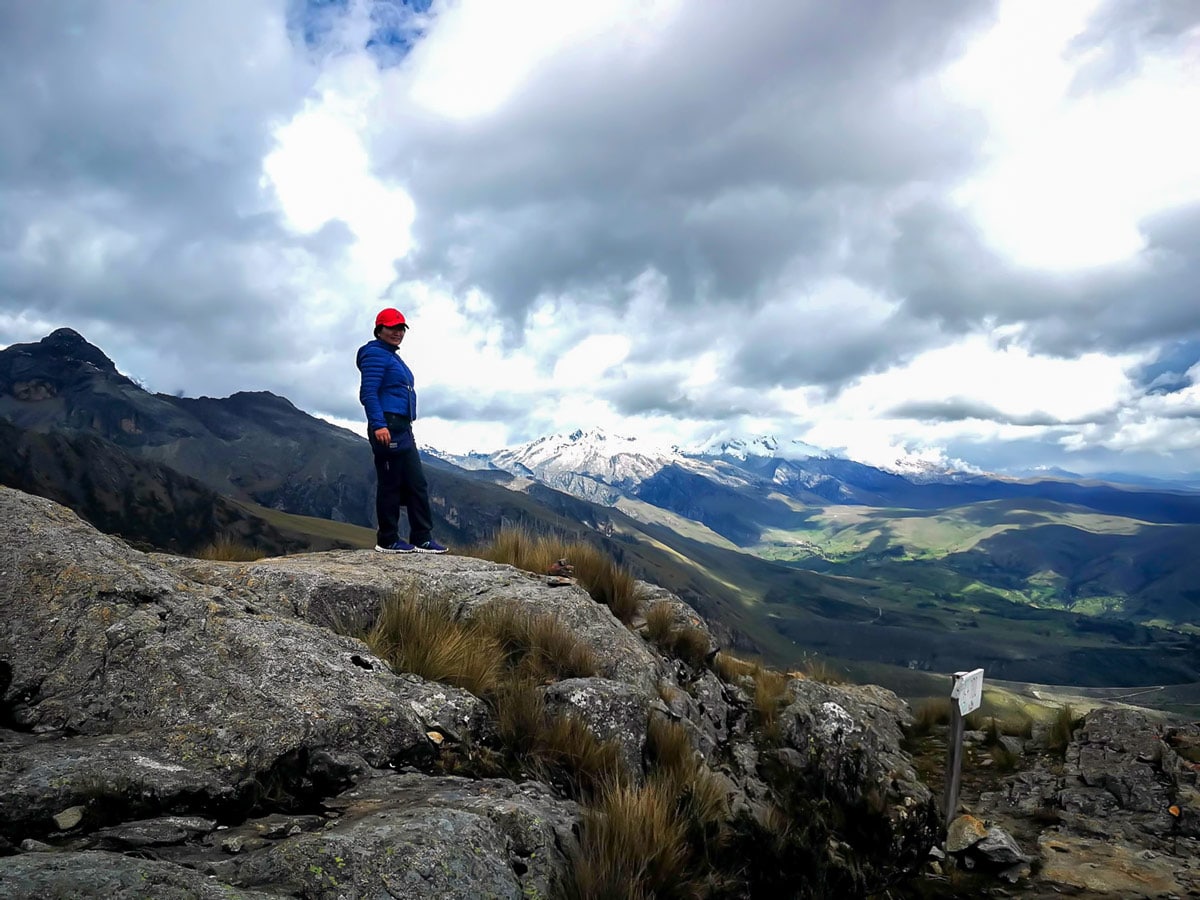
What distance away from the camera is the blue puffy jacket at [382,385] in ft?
36.3

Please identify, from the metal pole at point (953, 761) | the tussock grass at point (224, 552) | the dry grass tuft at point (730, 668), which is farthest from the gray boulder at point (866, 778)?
the tussock grass at point (224, 552)

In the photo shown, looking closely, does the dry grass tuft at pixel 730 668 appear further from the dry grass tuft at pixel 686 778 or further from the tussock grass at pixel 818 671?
the dry grass tuft at pixel 686 778

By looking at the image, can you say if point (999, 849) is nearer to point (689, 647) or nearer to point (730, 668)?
point (689, 647)

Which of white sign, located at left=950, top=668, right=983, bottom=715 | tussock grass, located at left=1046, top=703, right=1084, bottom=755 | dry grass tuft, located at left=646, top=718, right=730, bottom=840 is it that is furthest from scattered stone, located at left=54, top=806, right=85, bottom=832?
tussock grass, located at left=1046, top=703, right=1084, bottom=755

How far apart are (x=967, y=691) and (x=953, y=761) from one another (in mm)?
987

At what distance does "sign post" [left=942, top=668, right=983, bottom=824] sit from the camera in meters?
7.57

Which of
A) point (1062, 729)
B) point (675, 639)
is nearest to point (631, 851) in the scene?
point (675, 639)

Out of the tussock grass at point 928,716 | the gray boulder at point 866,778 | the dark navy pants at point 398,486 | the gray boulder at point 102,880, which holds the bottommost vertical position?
the tussock grass at point 928,716

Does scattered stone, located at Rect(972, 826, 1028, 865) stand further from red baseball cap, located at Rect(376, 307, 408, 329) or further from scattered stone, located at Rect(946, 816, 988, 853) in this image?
red baseball cap, located at Rect(376, 307, 408, 329)

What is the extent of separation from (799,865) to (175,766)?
176 inches

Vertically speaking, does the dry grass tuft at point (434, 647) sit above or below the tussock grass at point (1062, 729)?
above

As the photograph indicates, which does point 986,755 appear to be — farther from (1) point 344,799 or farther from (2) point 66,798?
(2) point 66,798

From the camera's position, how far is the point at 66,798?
310cm

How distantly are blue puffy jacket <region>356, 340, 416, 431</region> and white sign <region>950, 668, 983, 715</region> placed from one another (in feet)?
31.3
